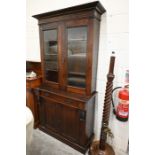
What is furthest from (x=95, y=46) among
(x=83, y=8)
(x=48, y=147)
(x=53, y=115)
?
(x=48, y=147)

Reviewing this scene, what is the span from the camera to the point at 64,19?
166 cm

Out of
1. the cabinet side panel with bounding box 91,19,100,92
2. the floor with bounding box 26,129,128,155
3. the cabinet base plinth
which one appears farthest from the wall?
the floor with bounding box 26,129,128,155

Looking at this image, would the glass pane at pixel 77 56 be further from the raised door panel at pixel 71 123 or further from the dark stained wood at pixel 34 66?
the dark stained wood at pixel 34 66

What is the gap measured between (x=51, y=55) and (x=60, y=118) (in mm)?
1024

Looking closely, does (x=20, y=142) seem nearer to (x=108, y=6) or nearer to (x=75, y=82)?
(x=75, y=82)

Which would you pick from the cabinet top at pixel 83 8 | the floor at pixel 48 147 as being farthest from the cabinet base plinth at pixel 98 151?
the cabinet top at pixel 83 8

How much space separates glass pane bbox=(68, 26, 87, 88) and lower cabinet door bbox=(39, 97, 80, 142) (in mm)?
423

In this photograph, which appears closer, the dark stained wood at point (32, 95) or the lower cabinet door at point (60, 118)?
the lower cabinet door at point (60, 118)

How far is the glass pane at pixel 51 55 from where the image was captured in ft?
6.26

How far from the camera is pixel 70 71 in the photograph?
1.80 metres

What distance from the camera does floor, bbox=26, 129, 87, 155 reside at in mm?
1853

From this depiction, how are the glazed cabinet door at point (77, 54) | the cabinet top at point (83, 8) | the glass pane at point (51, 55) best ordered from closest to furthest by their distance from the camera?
the cabinet top at point (83, 8) → the glazed cabinet door at point (77, 54) → the glass pane at point (51, 55)

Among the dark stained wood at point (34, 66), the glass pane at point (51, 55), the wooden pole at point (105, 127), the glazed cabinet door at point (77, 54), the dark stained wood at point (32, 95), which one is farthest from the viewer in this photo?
the dark stained wood at point (34, 66)

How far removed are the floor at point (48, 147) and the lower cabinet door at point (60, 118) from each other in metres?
0.16
